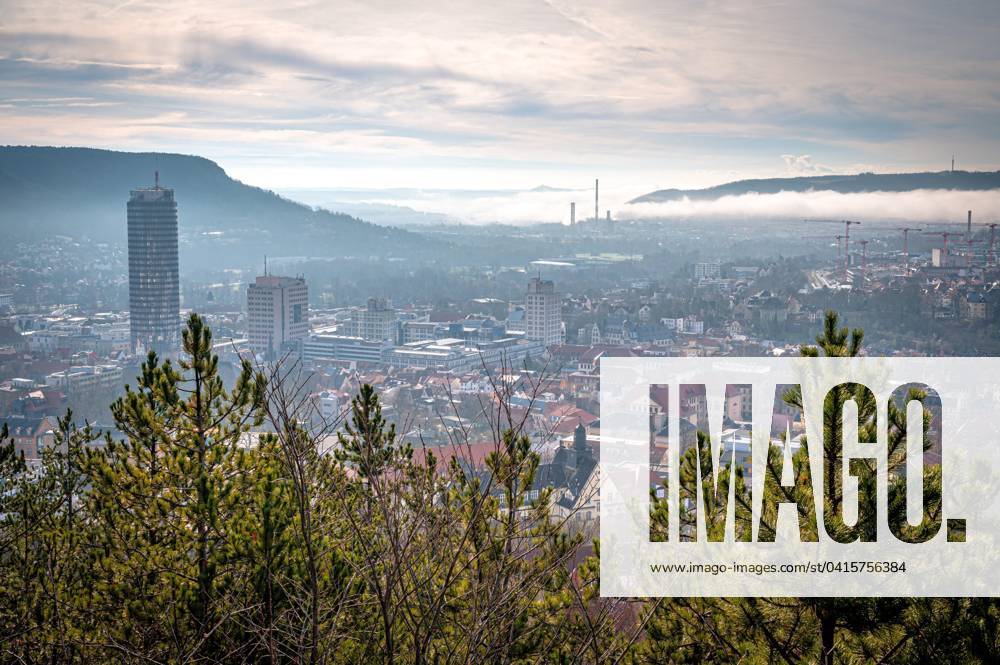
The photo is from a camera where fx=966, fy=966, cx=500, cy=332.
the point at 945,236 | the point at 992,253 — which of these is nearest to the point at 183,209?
the point at 945,236

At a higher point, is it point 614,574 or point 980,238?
point 980,238

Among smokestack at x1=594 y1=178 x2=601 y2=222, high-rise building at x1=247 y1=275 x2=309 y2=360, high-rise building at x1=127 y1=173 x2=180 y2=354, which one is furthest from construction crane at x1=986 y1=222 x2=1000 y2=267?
smokestack at x1=594 y1=178 x2=601 y2=222

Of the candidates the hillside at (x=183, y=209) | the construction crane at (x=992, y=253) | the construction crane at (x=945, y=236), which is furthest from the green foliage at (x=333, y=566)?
the hillside at (x=183, y=209)

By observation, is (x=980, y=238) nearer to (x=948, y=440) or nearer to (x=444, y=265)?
(x=948, y=440)

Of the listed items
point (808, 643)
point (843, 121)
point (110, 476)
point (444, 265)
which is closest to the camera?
point (808, 643)

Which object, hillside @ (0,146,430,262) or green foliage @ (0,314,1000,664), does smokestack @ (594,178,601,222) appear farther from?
green foliage @ (0,314,1000,664)

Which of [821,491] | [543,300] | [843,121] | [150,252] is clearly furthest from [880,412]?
[150,252]

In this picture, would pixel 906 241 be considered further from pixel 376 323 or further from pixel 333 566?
pixel 333 566

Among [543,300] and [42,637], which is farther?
[543,300]
